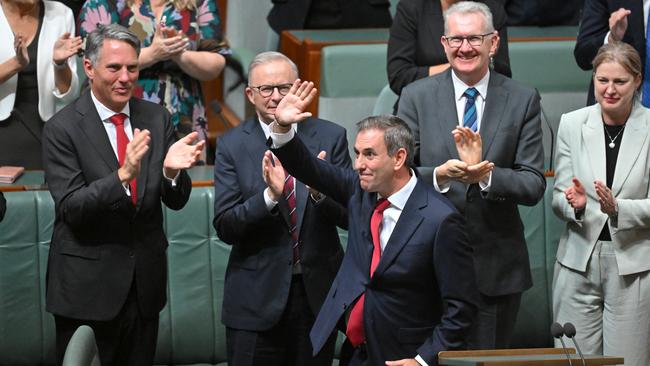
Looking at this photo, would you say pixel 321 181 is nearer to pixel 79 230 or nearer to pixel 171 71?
pixel 79 230

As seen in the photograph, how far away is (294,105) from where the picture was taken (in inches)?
156

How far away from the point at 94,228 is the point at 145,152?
0.35 meters

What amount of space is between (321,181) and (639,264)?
134 centimetres

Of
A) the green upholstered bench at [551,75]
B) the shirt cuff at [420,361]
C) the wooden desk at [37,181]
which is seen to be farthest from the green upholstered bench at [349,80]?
the shirt cuff at [420,361]

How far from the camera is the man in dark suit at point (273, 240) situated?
4383mm

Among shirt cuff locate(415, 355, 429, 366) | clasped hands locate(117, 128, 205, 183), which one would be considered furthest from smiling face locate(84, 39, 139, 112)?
shirt cuff locate(415, 355, 429, 366)

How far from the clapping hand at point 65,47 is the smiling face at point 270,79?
94 centimetres

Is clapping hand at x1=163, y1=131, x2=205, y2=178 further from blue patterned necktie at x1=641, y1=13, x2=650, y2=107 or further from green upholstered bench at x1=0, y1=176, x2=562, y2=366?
blue patterned necktie at x1=641, y1=13, x2=650, y2=107

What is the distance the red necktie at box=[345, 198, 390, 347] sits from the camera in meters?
4.02

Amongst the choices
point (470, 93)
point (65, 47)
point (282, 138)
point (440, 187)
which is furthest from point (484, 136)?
point (65, 47)

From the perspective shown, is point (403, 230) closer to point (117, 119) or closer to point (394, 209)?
point (394, 209)

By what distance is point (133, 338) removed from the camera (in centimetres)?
446

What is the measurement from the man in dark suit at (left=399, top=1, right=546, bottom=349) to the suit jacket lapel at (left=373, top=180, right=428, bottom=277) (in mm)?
531

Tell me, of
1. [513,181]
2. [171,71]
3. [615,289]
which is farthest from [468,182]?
[171,71]
